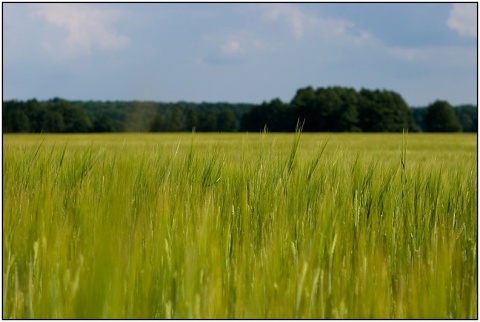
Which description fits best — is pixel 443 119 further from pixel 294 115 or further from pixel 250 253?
pixel 250 253

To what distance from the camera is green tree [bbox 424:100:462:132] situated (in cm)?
4997

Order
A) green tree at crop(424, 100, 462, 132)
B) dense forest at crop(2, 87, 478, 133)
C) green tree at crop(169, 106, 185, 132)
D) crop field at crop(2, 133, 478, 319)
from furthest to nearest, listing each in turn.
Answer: green tree at crop(169, 106, 185, 132) < green tree at crop(424, 100, 462, 132) < dense forest at crop(2, 87, 478, 133) < crop field at crop(2, 133, 478, 319)

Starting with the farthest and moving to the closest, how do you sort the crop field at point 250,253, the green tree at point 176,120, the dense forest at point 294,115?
the green tree at point 176,120 → the dense forest at point 294,115 → the crop field at point 250,253

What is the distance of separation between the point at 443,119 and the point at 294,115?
1435 cm

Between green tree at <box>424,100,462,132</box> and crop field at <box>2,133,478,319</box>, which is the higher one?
green tree at <box>424,100,462,132</box>

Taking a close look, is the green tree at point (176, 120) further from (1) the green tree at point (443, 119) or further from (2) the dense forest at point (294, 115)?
(1) the green tree at point (443, 119)

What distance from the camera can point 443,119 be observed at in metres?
50.6

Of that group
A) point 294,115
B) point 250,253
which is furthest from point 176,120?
point 250,253

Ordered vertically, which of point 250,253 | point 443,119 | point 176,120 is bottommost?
point 250,253

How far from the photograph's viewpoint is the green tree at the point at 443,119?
49969mm

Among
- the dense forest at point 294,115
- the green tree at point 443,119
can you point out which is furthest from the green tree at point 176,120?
the green tree at point 443,119

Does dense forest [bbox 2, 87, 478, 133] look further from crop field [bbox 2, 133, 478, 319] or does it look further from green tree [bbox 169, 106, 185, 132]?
crop field [bbox 2, 133, 478, 319]

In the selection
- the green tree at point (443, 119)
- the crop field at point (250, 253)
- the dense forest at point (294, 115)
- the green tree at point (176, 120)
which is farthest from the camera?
the green tree at point (176, 120)

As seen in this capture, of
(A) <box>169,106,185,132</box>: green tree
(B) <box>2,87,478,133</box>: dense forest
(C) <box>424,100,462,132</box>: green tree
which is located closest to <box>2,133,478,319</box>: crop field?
(B) <box>2,87,478,133</box>: dense forest
